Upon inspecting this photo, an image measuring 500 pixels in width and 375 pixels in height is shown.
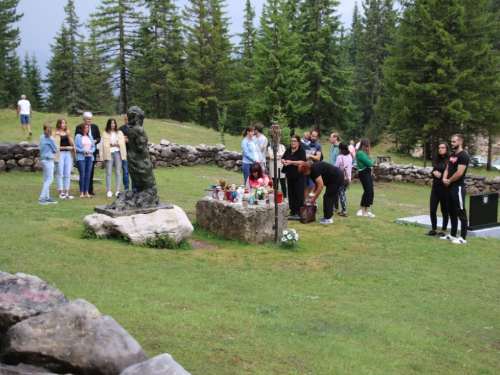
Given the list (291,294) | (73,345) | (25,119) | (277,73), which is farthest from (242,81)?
(73,345)

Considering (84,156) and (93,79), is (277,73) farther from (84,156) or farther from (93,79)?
(84,156)

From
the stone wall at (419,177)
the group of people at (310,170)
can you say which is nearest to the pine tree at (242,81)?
the stone wall at (419,177)

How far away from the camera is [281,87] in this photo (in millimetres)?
36500

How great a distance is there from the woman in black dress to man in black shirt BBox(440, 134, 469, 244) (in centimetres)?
302

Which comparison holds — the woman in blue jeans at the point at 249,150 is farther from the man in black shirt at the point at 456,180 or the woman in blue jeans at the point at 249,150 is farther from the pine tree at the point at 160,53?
the pine tree at the point at 160,53

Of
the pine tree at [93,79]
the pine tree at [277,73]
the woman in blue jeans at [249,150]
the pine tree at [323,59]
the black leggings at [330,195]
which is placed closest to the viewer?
the black leggings at [330,195]

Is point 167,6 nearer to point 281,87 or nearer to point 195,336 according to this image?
point 281,87

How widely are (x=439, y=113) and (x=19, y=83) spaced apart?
4162 cm

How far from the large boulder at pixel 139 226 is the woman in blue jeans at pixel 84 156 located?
3.82m

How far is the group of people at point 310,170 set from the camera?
1077cm

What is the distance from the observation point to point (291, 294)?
6.21 m

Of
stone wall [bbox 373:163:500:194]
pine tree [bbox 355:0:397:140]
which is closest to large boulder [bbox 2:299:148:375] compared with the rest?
stone wall [bbox 373:163:500:194]

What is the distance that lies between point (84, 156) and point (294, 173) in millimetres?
4855

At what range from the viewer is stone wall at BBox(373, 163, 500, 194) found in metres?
20.5
